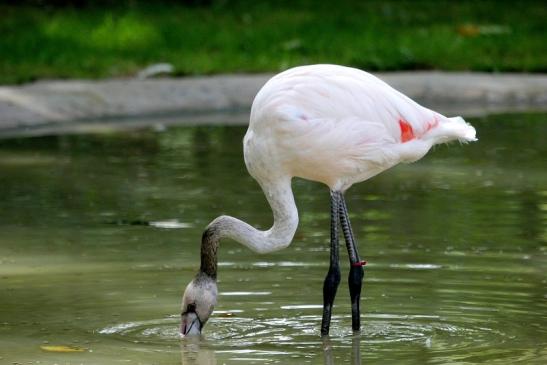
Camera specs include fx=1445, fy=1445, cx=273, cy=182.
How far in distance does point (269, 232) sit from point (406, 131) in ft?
2.58

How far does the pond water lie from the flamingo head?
0.22 feet

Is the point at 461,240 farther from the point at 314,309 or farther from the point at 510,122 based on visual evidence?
the point at 510,122

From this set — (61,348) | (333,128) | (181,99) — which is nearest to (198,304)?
(61,348)

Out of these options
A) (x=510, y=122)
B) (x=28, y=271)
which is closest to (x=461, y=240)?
(x=28, y=271)

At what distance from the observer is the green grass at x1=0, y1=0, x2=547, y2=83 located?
14742mm

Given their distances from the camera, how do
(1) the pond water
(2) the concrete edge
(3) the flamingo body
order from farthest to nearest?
(2) the concrete edge < (3) the flamingo body < (1) the pond water

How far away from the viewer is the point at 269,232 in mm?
6414

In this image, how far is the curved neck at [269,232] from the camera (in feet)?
20.8

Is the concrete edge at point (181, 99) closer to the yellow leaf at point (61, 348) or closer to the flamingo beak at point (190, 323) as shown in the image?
the flamingo beak at point (190, 323)

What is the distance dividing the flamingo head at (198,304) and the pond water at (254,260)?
7 cm

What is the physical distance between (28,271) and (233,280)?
3.47 feet

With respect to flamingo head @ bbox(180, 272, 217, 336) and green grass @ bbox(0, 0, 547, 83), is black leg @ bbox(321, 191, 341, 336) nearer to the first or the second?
flamingo head @ bbox(180, 272, 217, 336)

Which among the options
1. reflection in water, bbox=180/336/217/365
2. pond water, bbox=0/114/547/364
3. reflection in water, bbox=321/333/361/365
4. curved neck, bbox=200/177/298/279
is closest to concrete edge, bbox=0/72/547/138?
pond water, bbox=0/114/547/364

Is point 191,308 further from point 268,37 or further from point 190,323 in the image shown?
point 268,37
